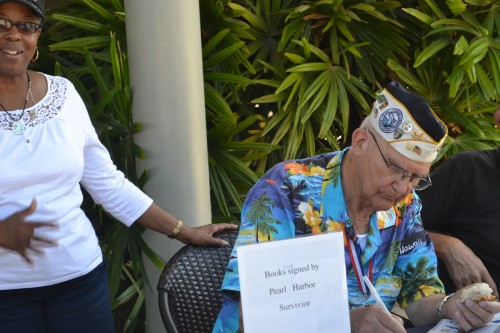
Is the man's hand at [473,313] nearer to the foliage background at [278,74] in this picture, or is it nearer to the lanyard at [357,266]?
the lanyard at [357,266]

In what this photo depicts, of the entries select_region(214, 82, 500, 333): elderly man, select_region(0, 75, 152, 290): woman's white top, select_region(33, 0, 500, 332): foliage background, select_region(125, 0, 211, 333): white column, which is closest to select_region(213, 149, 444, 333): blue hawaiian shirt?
select_region(214, 82, 500, 333): elderly man

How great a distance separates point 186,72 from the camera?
11.4 ft

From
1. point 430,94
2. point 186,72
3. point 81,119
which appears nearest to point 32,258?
point 81,119

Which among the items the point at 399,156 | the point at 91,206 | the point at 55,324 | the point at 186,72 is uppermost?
the point at 186,72

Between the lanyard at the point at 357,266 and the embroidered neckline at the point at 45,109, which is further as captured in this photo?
the embroidered neckline at the point at 45,109

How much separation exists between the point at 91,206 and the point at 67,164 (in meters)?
1.23

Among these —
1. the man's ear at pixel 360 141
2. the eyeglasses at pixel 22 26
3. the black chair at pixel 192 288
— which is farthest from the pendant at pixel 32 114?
the man's ear at pixel 360 141

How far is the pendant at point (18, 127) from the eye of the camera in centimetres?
228

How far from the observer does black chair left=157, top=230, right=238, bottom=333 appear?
225 cm

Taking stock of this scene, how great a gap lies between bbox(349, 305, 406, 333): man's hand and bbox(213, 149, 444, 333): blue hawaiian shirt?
0.29 meters

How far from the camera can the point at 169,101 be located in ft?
11.3

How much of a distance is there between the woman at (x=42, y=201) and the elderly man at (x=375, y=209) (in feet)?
1.24

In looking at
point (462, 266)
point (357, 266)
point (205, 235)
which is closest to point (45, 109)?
point (205, 235)

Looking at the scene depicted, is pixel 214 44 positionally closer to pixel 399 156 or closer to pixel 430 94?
pixel 430 94
